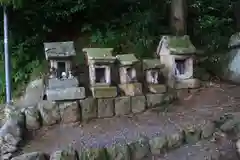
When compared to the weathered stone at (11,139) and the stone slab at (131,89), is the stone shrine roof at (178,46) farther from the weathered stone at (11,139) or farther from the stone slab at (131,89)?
the weathered stone at (11,139)

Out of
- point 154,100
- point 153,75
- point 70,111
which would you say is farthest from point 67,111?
point 153,75

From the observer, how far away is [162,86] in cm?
477

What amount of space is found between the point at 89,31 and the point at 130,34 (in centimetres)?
99

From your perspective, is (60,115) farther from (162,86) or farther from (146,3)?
(146,3)

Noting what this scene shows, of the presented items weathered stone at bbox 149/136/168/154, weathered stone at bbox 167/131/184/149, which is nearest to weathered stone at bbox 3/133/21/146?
weathered stone at bbox 149/136/168/154

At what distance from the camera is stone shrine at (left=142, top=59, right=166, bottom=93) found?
4.75 metres

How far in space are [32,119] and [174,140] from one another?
1767 millimetres

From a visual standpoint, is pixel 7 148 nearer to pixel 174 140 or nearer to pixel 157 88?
pixel 174 140

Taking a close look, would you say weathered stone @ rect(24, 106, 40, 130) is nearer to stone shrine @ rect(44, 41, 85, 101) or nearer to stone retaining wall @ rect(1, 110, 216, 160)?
stone retaining wall @ rect(1, 110, 216, 160)

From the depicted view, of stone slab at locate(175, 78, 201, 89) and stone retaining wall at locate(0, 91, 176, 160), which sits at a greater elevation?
stone slab at locate(175, 78, 201, 89)

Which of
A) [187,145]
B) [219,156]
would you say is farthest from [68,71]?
[219,156]

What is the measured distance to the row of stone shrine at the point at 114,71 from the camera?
172 inches

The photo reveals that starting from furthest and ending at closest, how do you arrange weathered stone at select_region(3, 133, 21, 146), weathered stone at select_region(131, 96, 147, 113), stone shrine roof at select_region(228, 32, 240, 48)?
1. stone shrine roof at select_region(228, 32, 240, 48)
2. weathered stone at select_region(131, 96, 147, 113)
3. weathered stone at select_region(3, 133, 21, 146)

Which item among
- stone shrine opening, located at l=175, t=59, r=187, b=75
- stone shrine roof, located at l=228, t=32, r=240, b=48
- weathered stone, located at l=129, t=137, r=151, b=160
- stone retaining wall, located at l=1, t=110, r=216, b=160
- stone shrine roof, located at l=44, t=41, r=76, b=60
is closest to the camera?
stone retaining wall, located at l=1, t=110, r=216, b=160
